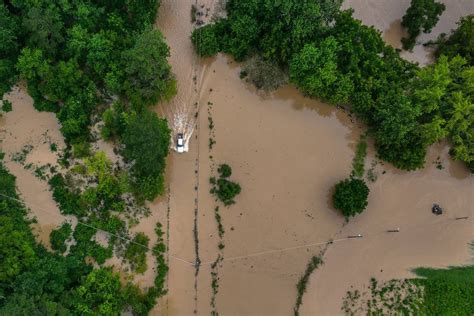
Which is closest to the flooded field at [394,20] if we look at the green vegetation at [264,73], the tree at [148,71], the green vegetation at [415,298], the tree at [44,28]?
the green vegetation at [264,73]

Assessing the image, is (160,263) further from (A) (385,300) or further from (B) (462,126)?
(B) (462,126)

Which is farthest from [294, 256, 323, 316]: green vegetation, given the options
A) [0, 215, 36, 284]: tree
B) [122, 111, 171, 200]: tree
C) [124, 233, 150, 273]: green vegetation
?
[0, 215, 36, 284]: tree

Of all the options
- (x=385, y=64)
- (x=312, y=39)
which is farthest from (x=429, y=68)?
(x=312, y=39)

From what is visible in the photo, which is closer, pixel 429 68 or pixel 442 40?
pixel 429 68

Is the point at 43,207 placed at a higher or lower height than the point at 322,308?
higher

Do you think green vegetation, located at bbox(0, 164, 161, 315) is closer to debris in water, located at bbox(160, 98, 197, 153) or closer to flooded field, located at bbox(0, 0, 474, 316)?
flooded field, located at bbox(0, 0, 474, 316)

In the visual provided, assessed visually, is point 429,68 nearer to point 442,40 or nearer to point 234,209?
A: point 442,40
